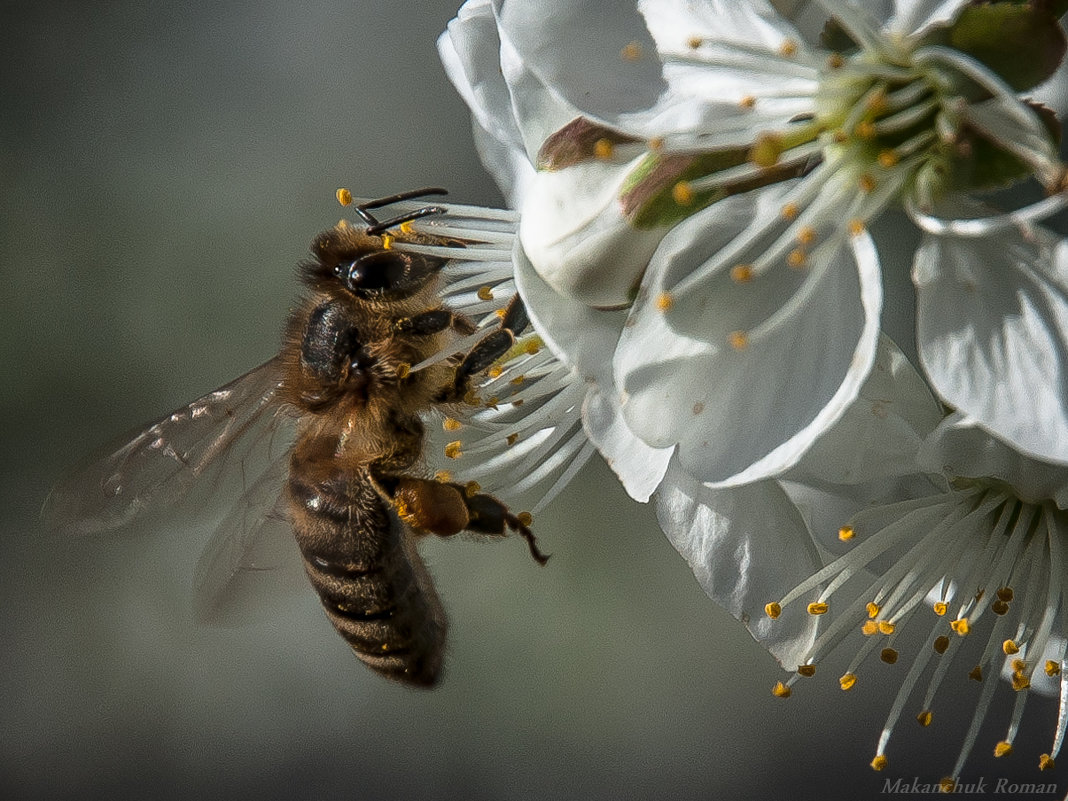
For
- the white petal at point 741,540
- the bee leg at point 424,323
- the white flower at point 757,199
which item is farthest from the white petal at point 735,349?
the bee leg at point 424,323

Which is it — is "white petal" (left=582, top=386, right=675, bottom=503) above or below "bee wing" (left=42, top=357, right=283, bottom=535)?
below

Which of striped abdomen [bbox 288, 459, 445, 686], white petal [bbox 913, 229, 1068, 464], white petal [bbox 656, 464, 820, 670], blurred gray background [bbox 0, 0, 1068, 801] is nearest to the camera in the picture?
white petal [bbox 913, 229, 1068, 464]

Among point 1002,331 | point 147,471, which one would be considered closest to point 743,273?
point 1002,331

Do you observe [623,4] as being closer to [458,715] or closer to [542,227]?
[542,227]

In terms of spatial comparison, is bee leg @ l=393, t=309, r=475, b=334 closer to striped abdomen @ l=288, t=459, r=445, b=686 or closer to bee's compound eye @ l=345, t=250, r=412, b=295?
bee's compound eye @ l=345, t=250, r=412, b=295

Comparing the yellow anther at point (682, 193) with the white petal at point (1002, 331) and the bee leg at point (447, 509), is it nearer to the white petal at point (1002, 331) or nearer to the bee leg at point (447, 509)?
the white petal at point (1002, 331)

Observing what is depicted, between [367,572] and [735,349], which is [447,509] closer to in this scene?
[367,572]

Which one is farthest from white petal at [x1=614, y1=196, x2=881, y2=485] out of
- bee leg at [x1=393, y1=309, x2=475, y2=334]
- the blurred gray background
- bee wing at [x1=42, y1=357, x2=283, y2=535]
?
the blurred gray background
